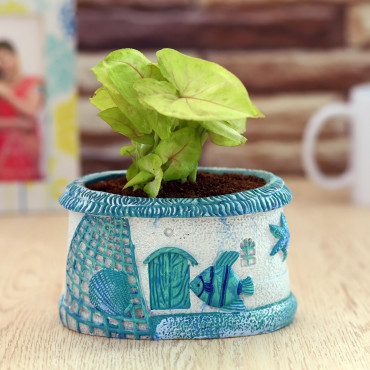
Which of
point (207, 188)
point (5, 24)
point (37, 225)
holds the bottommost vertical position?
point (37, 225)

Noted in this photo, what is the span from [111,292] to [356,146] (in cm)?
49

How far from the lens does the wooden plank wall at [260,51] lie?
940mm

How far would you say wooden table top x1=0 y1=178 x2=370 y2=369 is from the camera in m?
0.42

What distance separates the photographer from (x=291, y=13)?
952 millimetres

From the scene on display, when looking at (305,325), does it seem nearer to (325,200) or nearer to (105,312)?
(105,312)

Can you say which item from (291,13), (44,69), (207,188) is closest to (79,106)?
(44,69)

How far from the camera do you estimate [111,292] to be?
1.43 feet

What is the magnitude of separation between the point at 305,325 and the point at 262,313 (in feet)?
0.16

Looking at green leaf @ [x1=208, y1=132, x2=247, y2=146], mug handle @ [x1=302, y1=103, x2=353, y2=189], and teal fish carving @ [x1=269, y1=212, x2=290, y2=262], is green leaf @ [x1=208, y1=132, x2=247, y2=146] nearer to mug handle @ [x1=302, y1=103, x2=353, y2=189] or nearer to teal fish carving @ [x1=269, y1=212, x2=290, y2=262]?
teal fish carving @ [x1=269, y1=212, x2=290, y2=262]

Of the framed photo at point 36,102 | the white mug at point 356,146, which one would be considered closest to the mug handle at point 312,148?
the white mug at point 356,146

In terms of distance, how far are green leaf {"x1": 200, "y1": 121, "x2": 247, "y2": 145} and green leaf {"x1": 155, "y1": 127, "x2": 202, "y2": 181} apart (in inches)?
0.5

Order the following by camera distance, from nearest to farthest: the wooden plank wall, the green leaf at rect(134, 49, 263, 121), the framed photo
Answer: the green leaf at rect(134, 49, 263, 121)
the framed photo
the wooden plank wall

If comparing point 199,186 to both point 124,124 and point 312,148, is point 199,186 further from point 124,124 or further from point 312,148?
point 312,148

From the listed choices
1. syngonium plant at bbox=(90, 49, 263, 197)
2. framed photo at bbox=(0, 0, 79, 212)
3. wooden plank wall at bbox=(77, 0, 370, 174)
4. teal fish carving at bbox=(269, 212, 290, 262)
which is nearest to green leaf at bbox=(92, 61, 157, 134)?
syngonium plant at bbox=(90, 49, 263, 197)
